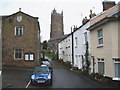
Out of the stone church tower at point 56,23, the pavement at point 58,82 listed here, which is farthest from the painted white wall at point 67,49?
the stone church tower at point 56,23

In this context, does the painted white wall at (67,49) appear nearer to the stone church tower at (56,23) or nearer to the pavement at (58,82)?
the pavement at (58,82)

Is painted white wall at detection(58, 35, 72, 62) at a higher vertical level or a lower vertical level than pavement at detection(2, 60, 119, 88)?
higher

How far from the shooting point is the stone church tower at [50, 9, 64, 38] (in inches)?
4456

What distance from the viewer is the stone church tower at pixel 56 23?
11318 cm

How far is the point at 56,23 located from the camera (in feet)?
371

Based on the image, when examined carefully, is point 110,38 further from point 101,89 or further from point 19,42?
point 19,42

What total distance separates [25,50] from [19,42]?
67.7 inches

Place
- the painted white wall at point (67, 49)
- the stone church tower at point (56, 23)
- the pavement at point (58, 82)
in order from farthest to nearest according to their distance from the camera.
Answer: the stone church tower at point (56, 23)
the painted white wall at point (67, 49)
the pavement at point (58, 82)

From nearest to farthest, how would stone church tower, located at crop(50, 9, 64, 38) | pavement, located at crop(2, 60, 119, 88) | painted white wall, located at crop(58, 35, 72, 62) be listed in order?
pavement, located at crop(2, 60, 119, 88), painted white wall, located at crop(58, 35, 72, 62), stone church tower, located at crop(50, 9, 64, 38)

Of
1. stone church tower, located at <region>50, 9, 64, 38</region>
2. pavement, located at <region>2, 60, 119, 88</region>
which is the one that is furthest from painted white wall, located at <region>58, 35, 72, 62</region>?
stone church tower, located at <region>50, 9, 64, 38</region>

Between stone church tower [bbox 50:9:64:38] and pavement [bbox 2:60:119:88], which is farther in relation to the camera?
stone church tower [bbox 50:9:64:38]

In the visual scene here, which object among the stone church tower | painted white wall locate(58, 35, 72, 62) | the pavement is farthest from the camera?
the stone church tower

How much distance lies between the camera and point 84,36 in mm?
25797

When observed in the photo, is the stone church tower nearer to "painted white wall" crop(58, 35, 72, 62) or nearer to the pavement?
"painted white wall" crop(58, 35, 72, 62)
